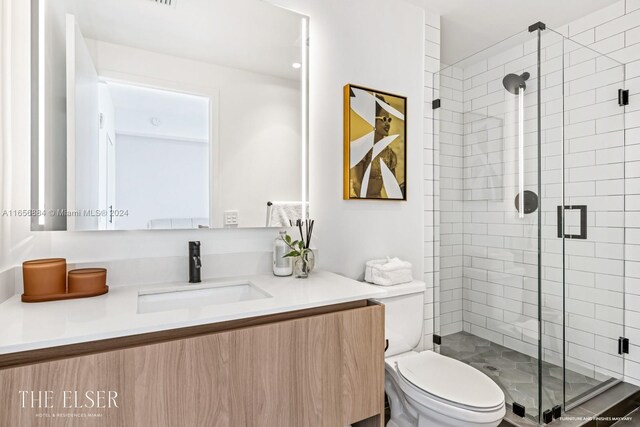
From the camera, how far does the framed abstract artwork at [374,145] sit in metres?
1.84

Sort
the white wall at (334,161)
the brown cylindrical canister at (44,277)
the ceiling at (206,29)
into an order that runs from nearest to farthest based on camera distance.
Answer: the brown cylindrical canister at (44,277), the white wall at (334,161), the ceiling at (206,29)

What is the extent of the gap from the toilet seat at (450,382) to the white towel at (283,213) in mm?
841

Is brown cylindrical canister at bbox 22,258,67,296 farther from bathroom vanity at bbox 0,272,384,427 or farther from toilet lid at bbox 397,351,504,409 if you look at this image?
toilet lid at bbox 397,351,504,409

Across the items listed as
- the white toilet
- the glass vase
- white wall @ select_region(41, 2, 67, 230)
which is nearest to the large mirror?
white wall @ select_region(41, 2, 67, 230)

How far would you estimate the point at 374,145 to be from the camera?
1.94m

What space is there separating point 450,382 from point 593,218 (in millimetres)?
1436

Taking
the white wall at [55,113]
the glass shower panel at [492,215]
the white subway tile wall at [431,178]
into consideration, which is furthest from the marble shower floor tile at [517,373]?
the white wall at [55,113]

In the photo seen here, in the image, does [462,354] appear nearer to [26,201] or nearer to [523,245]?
[523,245]

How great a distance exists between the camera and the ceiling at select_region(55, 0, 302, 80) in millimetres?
1329

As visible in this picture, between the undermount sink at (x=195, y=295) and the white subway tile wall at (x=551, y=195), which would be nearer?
the undermount sink at (x=195, y=295)

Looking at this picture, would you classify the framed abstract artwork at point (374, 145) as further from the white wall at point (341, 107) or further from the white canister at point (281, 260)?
the white canister at point (281, 260)

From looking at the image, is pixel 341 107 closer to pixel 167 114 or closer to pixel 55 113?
pixel 167 114

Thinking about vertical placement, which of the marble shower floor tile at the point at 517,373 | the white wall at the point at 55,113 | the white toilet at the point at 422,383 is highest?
the white wall at the point at 55,113

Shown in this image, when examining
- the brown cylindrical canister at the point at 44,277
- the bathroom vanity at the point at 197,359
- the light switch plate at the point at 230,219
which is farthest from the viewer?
the light switch plate at the point at 230,219
